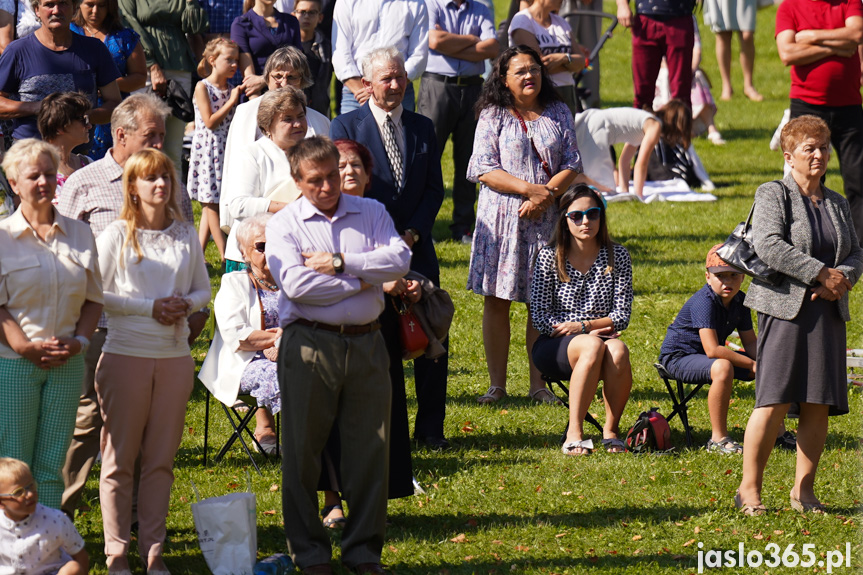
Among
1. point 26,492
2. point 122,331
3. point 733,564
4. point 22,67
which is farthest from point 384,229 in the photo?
point 22,67

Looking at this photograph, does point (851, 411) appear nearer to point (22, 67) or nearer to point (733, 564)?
point (733, 564)

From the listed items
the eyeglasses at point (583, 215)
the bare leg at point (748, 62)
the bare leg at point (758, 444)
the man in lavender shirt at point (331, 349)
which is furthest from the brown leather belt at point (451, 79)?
the bare leg at point (748, 62)

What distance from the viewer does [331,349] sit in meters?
5.12

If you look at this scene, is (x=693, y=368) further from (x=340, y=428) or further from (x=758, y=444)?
(x=340, y=428)

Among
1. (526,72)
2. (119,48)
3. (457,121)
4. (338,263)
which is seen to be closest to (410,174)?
(526,72)

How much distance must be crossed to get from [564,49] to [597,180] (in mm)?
1750

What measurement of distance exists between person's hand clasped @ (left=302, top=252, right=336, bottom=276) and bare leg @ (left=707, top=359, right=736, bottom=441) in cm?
298

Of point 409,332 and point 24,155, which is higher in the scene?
point 24,155

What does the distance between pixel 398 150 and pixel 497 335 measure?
6.26ft

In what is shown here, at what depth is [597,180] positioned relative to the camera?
13.1 m

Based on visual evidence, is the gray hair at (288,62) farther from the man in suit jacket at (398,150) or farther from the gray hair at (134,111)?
the gray hair at (134,111)

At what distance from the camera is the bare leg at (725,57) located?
19.2 meters

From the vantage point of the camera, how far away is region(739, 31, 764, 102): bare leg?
19.3 m

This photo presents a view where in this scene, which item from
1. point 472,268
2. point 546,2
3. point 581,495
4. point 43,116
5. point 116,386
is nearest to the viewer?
point 116,386
